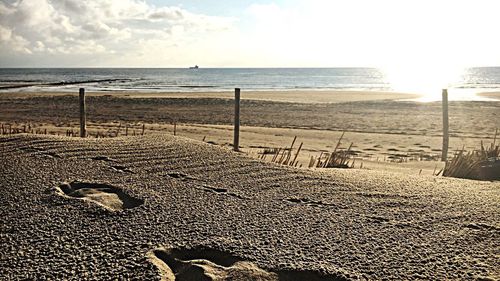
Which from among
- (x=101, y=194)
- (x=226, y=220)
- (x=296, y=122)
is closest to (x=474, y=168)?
(x=226, y=220)

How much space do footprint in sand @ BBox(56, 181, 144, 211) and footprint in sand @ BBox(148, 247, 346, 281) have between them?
0.92m

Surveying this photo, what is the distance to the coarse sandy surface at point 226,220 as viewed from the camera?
9.85 ft

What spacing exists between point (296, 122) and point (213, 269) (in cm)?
1636

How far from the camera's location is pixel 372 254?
10.5 feet

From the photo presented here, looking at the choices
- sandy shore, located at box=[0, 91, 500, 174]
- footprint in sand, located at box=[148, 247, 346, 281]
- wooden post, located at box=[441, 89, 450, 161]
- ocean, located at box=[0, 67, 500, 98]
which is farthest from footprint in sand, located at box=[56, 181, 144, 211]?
ocean, located at box=[0, 67, 500, 98]

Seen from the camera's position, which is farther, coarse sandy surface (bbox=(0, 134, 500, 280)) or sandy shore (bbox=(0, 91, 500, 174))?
sandy shore (bbox=(0, 91, 500, 174))

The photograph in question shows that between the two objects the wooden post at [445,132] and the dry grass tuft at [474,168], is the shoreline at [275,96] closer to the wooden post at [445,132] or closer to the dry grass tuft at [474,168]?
the wooden post at [445,132]

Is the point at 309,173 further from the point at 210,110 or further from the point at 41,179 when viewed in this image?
the point at 210,110

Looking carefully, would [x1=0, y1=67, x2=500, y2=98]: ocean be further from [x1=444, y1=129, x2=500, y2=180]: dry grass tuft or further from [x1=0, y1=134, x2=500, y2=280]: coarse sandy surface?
[x1=444, y1=129, x2=500, y2=180]: dry grass tuft

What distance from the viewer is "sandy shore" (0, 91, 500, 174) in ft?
41.9

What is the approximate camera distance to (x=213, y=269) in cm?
297

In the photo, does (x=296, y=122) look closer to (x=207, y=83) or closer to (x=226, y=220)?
(x=226, y=220)

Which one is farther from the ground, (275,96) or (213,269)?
(213,269)

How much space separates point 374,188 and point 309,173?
71 centimetres
